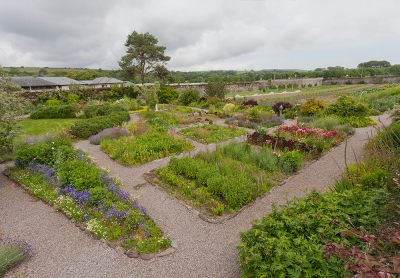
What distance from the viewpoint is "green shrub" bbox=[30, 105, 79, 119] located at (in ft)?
50.8

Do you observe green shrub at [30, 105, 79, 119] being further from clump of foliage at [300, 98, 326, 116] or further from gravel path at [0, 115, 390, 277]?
clump of foliage at [300, 98, 326, 116]

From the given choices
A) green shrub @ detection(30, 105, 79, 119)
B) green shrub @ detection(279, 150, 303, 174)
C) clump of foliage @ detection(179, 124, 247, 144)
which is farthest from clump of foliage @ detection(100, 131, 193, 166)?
green shrub @ detection(30, 105, 79, 119)

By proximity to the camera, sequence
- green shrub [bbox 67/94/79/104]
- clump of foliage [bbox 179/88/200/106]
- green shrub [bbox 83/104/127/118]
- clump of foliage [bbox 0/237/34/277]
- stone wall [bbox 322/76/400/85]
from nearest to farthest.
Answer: clump of foliage [bbox 0/237/34/277] < green shrub [bbox 83/104/127/118] < green shrub [bbox 67/94/79/104] < clump of foliage [bbox 179/88/200/106] < stone wall [bbox 322/76/400/85]

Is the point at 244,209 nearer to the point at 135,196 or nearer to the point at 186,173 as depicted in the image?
the point at 186,173

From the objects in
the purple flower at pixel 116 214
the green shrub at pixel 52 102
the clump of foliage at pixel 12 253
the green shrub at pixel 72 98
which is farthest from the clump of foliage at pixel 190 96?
the clump of foliage at pixel 12 253

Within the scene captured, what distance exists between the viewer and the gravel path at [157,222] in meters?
3.41

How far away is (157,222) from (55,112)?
14.9 metres

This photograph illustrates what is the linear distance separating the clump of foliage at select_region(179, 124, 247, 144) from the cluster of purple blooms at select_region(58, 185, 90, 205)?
18.0ft

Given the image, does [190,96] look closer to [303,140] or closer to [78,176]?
[303,140]

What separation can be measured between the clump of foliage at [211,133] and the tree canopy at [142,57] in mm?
22052

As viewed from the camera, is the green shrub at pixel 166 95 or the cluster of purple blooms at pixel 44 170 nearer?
the cluster of purple blooms at pixel 44 170

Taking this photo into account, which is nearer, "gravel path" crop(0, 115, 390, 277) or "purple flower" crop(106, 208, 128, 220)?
"gravel path" crop(0, 115, 390, 277)

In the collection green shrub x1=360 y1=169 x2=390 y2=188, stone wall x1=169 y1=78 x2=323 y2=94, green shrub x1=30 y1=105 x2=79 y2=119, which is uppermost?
stone wall x1=169 y1=78 x2=323 y2=94

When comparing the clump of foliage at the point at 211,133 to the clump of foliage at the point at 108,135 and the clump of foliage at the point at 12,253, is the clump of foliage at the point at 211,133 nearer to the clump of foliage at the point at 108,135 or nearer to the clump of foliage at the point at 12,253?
the clump of foliage at the point at 108,135
